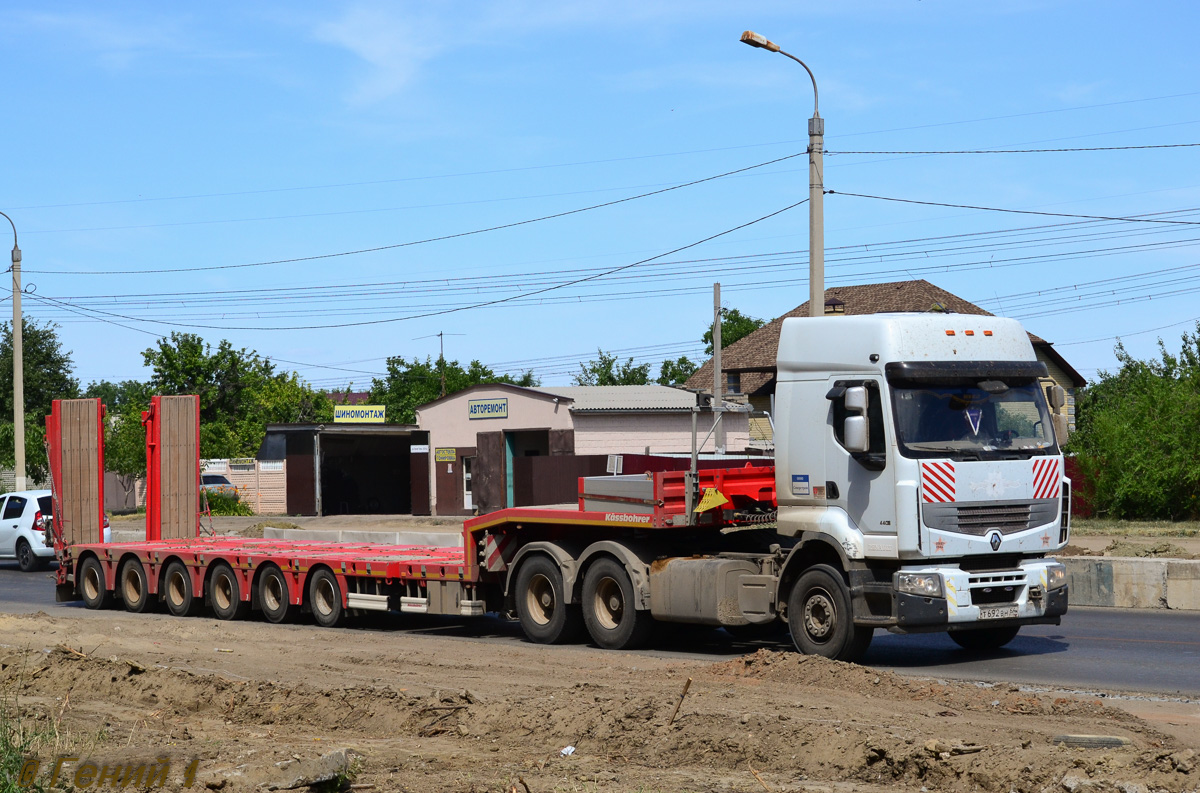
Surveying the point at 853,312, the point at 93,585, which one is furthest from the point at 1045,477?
the point at 853,312

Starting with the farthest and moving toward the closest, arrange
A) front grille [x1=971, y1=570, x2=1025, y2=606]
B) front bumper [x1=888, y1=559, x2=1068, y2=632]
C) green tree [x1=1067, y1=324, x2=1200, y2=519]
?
green tree [x1=1067, y1=324, x2=1200, y2=519] → front grille [x1=971, y1=570, x2=1025, y2=606] → front bumper [x1=888, y1=559, x2=1068, y2=632]

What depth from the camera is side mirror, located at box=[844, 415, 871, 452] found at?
11.4 m

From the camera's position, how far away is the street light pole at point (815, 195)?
18.9 meters

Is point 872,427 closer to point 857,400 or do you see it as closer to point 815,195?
point 857,400

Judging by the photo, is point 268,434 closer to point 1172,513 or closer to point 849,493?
point 1172,513

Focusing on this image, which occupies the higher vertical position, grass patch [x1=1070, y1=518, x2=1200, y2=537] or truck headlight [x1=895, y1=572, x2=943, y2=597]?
truck headlight [x1=895, y1=572, x2=943, y2=597]

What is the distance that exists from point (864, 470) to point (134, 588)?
42.1ft

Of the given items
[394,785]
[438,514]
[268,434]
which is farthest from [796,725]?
[268,434]

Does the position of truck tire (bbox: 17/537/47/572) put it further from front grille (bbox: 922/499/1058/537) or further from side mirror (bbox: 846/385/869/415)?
front grille (bbox: 922/499/1058/537)

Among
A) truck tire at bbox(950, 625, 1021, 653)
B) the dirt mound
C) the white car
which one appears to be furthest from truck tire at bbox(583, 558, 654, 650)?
the white car

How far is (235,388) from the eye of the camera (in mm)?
74312

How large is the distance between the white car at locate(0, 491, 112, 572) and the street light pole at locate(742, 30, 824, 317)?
1845 cm

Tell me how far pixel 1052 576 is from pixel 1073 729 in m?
4.17

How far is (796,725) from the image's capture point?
8.12 m
